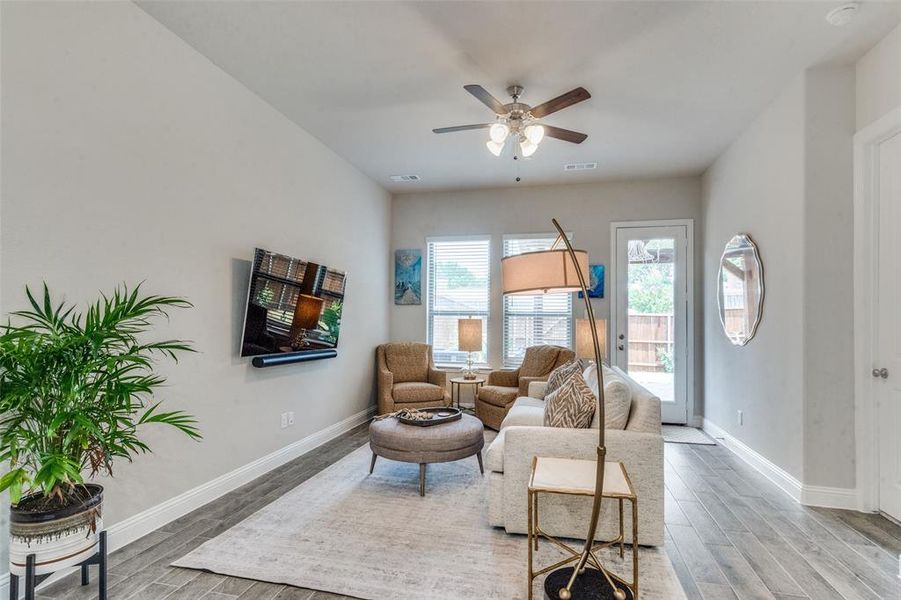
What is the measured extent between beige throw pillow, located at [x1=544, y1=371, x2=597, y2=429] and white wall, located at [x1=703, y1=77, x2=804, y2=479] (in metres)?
1.64

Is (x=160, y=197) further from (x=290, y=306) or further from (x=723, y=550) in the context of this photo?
(x=723, y=550)

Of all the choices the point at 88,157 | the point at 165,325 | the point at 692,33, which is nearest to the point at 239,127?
the point at 88,157

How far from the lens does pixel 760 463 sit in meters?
3.69

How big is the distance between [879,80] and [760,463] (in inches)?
111

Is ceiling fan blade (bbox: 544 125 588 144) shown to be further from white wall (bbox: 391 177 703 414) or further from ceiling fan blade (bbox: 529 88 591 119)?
white wall (bbox: 391 177 703 414)

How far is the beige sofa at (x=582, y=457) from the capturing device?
2490mm

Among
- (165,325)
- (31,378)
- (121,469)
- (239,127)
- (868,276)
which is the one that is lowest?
(121,469)

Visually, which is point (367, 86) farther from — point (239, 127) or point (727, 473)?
point (727, 473)

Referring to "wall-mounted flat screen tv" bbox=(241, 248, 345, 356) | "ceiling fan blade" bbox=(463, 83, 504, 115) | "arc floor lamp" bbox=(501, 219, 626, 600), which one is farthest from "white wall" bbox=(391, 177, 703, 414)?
"arc floor lamp" bbox=(501, 219, 626, 600)

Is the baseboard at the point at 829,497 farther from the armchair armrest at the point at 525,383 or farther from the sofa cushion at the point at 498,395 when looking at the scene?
the sofa cushion at the point at 498,395

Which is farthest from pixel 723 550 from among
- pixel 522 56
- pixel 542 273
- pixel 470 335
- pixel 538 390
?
pixel 470 335

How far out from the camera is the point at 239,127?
3338mm

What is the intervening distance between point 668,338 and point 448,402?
275 cm

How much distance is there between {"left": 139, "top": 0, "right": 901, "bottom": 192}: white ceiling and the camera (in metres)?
2.54
